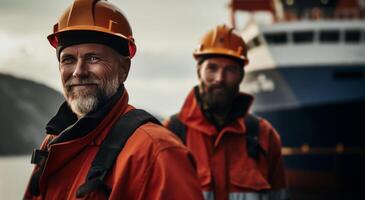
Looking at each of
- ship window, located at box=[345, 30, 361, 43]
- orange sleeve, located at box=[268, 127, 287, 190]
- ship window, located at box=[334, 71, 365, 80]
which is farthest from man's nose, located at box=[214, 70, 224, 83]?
ship window, located at box=[345, 30, 361, 43]

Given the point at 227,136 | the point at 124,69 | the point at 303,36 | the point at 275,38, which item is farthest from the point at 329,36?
the point at 124,69

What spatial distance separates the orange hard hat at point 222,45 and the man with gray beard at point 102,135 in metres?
2.46

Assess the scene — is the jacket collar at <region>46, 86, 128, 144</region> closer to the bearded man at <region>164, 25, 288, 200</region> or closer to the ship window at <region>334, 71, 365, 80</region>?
the bearded man at <region>164, 25, 288, 200</region>

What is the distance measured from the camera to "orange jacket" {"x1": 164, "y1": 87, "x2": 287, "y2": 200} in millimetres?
4242

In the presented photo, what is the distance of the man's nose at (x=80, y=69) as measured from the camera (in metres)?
2.16

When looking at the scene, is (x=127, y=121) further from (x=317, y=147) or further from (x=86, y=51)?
(x=317, y=147)

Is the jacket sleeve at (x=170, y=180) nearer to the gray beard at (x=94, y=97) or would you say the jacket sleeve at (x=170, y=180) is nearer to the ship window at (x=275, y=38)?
the gray beard at (x=94, y=97)

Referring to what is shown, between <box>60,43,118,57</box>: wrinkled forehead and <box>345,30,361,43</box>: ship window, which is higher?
<box>60,43,118,57</box>: wrinkled forehead

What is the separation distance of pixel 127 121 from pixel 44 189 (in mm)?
400

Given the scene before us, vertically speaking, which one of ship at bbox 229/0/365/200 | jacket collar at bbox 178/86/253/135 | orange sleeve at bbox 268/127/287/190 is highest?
jacket collar at bbox 178/86/253/135

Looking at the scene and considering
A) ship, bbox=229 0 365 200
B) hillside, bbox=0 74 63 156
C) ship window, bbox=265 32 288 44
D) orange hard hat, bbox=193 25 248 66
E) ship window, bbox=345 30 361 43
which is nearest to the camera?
hillside, bbox=0 74 63 156

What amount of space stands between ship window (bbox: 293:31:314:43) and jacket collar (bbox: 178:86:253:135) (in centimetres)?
1989

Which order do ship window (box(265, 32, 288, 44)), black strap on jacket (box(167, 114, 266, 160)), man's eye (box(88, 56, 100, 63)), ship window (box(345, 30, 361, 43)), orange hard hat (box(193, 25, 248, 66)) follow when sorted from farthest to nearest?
ship window (box(265, 32, 288, 44)) < ship window (box(345, 30, 361, 43)) < orange hard hat (box(193, 25, 248, 66)) < black strap on jacket (box(167, 114, 266, 160)) < man's eye (box(88, 56, 100, 63))

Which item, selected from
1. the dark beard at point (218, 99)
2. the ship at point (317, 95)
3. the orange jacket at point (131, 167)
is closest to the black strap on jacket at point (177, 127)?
the dark beard at point (218, 99)
